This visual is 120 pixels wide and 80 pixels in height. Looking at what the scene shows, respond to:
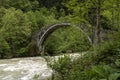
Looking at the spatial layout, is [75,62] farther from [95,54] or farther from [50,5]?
[50,5]

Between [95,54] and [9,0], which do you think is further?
[9,0]

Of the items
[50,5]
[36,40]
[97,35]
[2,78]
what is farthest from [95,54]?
[50,5]

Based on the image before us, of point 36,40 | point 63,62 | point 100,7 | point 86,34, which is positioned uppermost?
point 100,7

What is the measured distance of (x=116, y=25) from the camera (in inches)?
439

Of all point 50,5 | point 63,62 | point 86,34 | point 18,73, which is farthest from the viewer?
point 50,5

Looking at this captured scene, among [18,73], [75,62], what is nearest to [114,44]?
[75,62]

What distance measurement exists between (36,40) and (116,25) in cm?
1905

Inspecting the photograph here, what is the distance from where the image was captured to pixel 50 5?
46.9 metres

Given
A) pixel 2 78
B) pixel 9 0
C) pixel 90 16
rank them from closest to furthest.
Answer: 1. pixel 90 16
2. pixel 2 78
3. pixel 9 0

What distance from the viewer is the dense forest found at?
720 centimetres

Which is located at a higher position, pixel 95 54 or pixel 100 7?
pixel 100 7

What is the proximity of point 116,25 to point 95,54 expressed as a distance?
11.6ft

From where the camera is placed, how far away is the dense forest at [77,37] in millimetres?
7195

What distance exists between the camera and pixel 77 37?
16.5 metres
